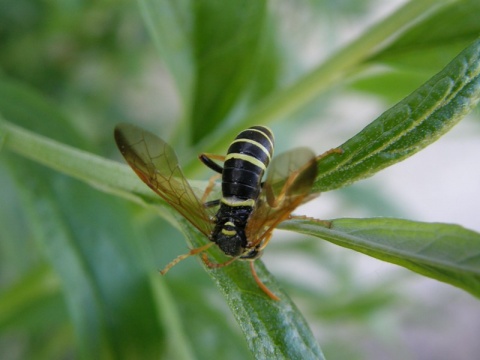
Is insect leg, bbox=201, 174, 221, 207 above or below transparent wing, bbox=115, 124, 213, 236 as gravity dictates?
below

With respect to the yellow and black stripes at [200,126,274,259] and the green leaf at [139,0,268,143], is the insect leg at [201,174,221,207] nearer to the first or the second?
the yellow and black stripes at [200,126,274,259]

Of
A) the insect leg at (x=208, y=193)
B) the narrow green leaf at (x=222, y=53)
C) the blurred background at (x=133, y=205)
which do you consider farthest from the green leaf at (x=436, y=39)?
the insect leg at (x=208, y=193)

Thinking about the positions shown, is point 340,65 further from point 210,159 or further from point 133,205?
point 133,205

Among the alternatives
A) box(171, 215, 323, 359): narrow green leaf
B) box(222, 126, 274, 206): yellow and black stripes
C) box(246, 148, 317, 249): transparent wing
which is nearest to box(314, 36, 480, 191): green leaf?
box(246, 148, 317, 249): transparent wing

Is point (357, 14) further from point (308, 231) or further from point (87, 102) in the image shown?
point (308, 231)

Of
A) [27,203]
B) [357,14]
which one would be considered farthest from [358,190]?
[27,203]

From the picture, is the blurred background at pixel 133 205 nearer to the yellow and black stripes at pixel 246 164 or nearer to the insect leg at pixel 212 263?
the yellow and black stripes at pixel 246 164

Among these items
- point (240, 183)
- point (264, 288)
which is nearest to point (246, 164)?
point (240, 183)
